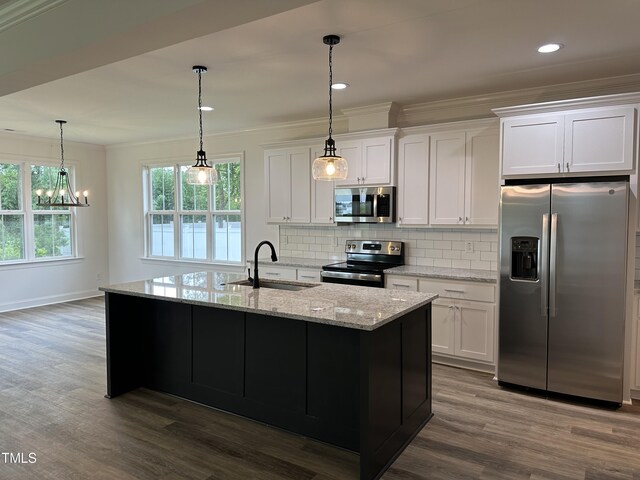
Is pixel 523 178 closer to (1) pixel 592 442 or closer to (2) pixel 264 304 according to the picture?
(1) pixel 592 442

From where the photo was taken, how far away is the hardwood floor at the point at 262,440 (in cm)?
261

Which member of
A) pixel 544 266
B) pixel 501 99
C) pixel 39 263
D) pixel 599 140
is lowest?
pixel 39 263

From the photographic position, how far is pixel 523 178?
3.85 metres

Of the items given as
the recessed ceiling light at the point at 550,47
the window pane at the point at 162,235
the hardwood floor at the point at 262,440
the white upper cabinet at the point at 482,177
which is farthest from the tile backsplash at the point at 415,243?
the window pane at the point at 162,235

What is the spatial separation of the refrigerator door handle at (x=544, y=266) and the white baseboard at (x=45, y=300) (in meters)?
7.14

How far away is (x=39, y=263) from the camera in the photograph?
705 cm

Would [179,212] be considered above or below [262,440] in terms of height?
above

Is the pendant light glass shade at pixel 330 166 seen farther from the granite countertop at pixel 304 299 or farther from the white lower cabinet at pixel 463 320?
the white lower cabinet at pixel 463 320

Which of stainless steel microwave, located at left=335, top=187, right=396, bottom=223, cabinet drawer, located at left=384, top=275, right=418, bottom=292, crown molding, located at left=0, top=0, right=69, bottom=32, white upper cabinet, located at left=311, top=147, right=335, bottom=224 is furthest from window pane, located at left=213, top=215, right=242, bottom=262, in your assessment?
crown molding, located at left=0, top=0, right=69, bottom=32

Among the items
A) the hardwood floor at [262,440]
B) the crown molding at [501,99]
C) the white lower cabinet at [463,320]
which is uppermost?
the crown molding at [501,99]

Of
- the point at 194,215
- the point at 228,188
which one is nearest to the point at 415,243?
the point at 228,188

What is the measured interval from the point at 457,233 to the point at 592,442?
7.60 feet

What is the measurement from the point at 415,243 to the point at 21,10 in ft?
13.0

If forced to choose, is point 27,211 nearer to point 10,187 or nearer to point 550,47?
point 10,187
